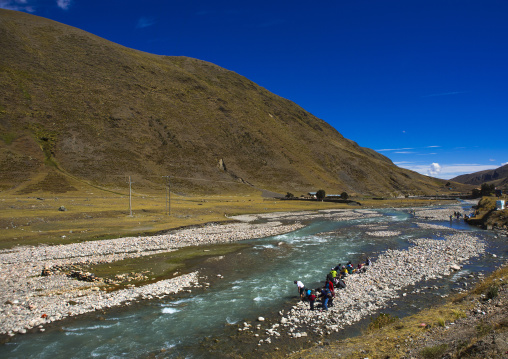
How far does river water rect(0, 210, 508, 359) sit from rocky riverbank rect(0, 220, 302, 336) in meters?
1.37

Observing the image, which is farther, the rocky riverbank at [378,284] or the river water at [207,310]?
the rocky riverbank at [378,284]

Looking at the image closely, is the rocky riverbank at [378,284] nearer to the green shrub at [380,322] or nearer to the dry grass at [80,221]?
the green shrub at [380,322]

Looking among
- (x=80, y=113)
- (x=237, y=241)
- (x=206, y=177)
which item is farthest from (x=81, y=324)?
(x=80, y=113)

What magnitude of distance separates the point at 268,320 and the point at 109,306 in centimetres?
985

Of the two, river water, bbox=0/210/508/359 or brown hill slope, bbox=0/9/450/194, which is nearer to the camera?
river water, bbox=0/210/508/359

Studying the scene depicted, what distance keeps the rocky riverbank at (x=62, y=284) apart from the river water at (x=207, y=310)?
1366 mm

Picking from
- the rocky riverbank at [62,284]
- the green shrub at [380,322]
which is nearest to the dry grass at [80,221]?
the rocky riverbank at [62,284]

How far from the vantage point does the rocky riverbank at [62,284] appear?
17.3 meters

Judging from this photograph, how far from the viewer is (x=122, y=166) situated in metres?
114

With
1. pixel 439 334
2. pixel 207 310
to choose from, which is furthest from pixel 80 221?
pixel 439 334

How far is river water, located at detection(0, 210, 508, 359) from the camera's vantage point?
552 inches

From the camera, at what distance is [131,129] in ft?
446

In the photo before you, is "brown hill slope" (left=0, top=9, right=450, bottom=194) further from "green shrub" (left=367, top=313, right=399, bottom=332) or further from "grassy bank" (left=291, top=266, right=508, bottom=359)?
"grassy bank" (left=291, top=266, right=508, bottom=359)

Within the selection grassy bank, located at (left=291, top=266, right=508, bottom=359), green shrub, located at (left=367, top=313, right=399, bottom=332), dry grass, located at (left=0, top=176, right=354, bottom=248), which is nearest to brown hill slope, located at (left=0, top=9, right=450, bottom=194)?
dry grass, located at (left=0, top=176, right=354, bottom=248)
